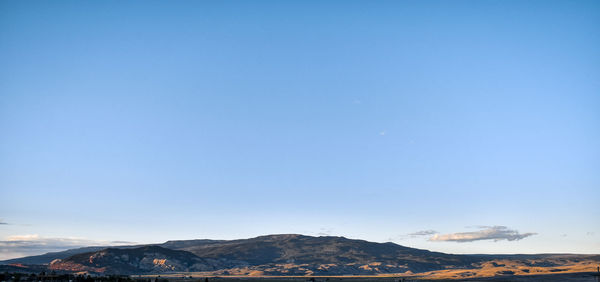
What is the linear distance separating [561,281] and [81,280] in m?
136

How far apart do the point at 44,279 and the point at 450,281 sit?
115235 mm

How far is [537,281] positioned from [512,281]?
41.3 feet

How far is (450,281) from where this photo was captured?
545 ft

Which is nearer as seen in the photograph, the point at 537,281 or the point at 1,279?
the point at 1,279

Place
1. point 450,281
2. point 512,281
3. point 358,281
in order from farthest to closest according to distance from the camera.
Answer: point 358,281
point 450,281
point 512,281

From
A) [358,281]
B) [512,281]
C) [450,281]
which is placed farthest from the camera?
[358,281]

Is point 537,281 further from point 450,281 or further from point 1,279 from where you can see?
point 1,279

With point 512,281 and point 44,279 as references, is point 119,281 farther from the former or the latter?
point 512,281

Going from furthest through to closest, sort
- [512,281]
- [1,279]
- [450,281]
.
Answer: [450,281], [512,281], [1,279]

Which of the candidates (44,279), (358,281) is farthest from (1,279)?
(358,281)

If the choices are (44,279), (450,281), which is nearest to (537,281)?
(450,281)

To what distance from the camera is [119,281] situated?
119m

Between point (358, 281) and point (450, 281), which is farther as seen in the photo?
point (358, 281)

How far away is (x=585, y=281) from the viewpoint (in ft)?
505
